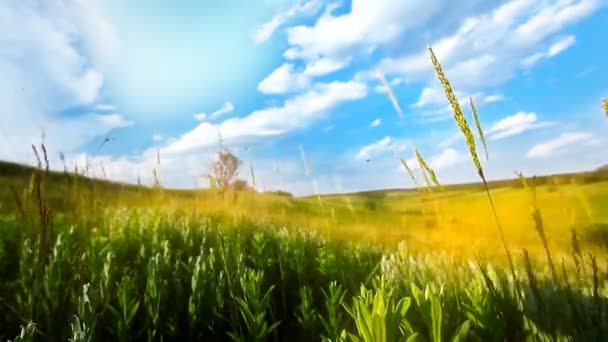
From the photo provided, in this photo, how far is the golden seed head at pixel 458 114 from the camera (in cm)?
200

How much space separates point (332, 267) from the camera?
401cm

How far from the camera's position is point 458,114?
2047 millimetres

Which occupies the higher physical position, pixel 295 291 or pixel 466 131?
pixel 466 131

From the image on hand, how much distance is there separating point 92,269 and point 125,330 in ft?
3.61

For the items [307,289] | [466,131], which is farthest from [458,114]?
[307,289]

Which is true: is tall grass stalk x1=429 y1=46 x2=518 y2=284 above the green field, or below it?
above

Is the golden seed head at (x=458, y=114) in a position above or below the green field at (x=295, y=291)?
above

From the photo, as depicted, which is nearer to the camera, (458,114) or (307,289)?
(458,114)

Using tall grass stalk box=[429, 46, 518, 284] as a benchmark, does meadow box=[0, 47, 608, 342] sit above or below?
below

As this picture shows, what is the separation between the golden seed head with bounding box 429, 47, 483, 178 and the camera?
2.00m

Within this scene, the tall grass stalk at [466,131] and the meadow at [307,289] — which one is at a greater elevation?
the tall grass stalk at [466,131]

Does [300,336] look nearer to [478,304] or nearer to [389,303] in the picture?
[478,304]

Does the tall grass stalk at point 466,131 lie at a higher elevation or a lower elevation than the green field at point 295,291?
higher

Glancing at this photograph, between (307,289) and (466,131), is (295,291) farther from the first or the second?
(466,131)
